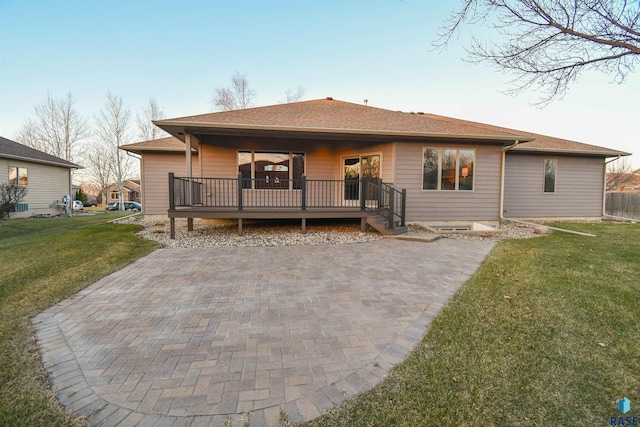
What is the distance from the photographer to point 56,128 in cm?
2455

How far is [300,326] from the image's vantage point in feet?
9.23

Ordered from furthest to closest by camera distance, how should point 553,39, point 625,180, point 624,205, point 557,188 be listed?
point 625,180 → point 624,205 → point 557,188 → point 553,39

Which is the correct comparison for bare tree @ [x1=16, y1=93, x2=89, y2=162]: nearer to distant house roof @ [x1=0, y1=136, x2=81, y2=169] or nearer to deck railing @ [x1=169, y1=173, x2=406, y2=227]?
distant house roof @ [x1=0, y1=136, x2=81, y2=169]

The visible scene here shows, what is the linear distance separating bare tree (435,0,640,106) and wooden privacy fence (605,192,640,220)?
11574mm

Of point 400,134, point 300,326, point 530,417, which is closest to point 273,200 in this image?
point 400,134

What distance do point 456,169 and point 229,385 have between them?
9254 millimetres

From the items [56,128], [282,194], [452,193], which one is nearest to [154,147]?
[282,194]

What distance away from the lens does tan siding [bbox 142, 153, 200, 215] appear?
10.8m

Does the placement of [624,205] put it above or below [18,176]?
below

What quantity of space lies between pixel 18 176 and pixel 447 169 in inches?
811

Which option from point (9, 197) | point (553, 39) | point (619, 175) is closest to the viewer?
point (553, 39)

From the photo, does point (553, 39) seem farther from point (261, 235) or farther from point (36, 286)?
point (36, 286)

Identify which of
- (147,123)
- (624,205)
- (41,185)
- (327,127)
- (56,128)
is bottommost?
(624,205)

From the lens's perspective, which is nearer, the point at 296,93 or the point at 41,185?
the point at 41,185
